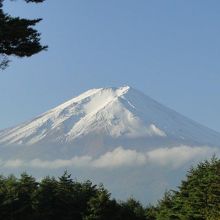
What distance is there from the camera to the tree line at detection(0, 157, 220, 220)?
63562mm

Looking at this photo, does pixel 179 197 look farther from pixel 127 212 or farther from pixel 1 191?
pixel 1 191

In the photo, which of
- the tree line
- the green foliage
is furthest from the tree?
the tree line

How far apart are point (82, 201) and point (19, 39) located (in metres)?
51.4

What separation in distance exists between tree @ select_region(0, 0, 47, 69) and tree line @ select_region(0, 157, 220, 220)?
4046 cm

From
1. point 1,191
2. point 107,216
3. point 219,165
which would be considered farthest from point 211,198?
point 1,191

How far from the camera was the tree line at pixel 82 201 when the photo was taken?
63.6 m

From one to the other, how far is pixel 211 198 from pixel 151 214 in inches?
778

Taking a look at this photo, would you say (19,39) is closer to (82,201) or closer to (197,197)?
(197,197)

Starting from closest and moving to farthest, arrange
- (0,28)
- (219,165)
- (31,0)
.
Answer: (0,28) < (31,0) < (219,165)

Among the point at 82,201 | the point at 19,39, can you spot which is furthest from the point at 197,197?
the point at 19,39

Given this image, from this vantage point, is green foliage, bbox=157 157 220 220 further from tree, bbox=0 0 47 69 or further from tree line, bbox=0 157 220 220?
tree, bbox=0 0 47 69

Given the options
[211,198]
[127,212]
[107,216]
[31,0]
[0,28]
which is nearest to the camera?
[0,28]

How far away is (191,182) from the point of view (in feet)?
222

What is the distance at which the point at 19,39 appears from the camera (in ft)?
78.7
